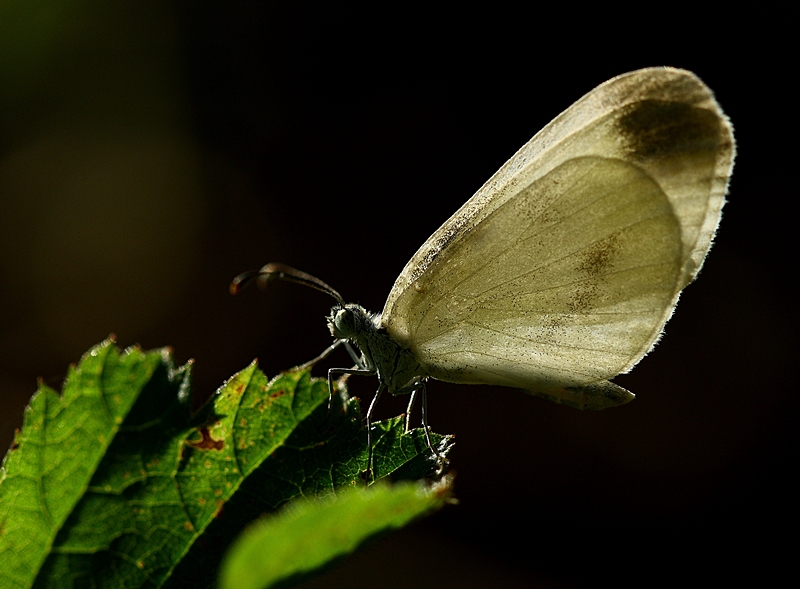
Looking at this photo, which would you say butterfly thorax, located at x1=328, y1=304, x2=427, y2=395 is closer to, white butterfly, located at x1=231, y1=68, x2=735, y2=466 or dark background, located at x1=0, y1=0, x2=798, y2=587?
white butterfly, located at x1=231, y1=68, x2=735, y2=466

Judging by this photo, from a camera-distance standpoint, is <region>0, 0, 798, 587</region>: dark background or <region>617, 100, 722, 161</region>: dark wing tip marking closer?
<region>617, 100, 722, 161</region>: dark wing tip marking

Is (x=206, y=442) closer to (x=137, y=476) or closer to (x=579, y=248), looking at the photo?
(x=137, y=476)

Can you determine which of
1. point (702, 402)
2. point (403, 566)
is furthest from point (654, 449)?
point (403, 566)

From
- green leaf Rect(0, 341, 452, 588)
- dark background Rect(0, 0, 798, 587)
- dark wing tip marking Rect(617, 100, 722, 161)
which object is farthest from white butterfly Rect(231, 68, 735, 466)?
dark background Rect(0, 0, 798, 587)


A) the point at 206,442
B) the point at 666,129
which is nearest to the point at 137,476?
the point at 206,442

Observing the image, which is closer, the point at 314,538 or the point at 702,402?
the point at 314,538

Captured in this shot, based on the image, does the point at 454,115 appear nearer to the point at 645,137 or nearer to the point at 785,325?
the point at 785,325

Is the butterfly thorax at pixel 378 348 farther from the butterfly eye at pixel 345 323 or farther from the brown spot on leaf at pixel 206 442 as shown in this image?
the brown spot on leaf at pixel 206 442
